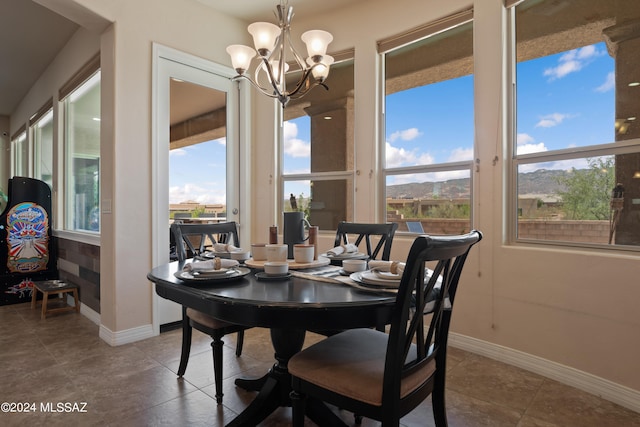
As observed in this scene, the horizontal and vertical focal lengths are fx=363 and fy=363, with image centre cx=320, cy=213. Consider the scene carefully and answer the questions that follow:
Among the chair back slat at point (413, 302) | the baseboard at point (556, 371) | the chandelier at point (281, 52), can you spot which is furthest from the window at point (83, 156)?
the baseboard at point (556, 371)

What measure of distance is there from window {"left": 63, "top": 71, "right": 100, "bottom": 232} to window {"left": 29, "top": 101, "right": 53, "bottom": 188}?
1061mm

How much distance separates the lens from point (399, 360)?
116 centimetres

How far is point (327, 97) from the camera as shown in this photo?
12.0 feet

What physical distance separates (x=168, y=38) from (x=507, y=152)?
9.63 feet

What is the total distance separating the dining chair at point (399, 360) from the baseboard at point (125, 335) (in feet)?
6.87

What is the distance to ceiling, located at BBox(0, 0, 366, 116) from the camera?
11.3ft

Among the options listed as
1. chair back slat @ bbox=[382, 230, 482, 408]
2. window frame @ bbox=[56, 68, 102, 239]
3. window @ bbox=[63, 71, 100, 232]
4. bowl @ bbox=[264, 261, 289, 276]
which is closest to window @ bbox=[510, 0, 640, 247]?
chair back slat @ bbox=[382, 230, 482, 408]

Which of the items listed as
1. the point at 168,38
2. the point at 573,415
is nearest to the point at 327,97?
the point at 168,38

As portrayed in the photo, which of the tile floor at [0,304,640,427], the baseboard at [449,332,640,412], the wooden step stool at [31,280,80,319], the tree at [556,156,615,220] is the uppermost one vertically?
the tree at [556,156,615,220]

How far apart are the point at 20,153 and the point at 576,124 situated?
28.7ft

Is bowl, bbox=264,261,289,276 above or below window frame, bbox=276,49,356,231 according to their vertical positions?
below

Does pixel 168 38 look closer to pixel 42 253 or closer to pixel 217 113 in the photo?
pixel 217 113

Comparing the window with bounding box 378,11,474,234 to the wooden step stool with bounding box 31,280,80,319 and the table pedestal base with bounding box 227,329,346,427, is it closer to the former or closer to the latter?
the table pedestal base with bounding box 227,329,346,427

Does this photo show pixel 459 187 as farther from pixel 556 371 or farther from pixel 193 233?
pixel 193 233
